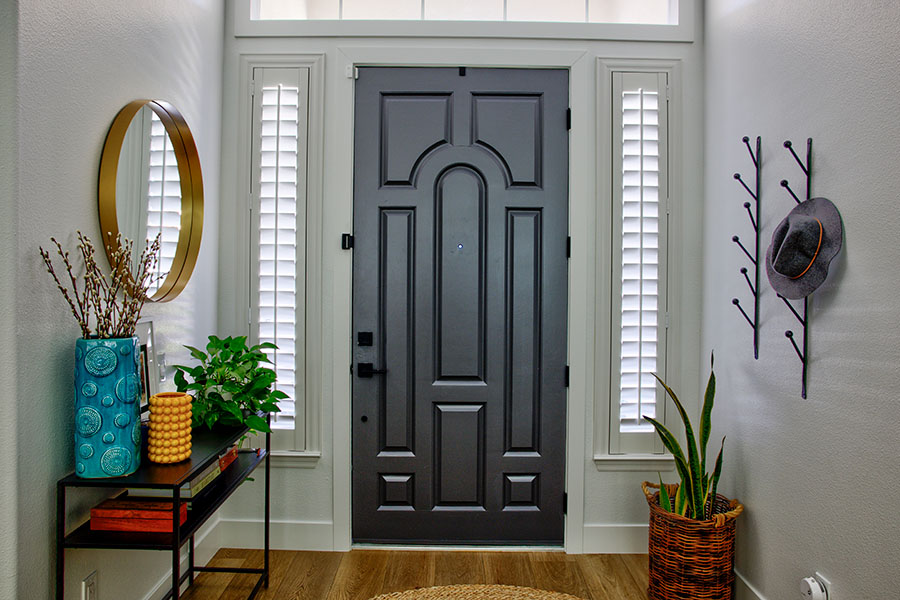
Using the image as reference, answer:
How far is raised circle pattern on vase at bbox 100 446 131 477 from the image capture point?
1.58 meters

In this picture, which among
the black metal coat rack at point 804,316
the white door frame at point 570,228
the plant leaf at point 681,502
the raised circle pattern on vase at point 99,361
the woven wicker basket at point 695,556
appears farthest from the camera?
the white door frame at point 570,228

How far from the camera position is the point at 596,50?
2.77 m

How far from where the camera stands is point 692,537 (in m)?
2.18

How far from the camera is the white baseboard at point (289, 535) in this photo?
9.05 feet

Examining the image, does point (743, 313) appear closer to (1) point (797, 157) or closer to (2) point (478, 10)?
(1) point (797, 157)

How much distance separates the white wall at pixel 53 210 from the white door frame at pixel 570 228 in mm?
856

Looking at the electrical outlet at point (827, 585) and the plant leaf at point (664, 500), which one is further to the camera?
the plant leaf at point (664, 500)

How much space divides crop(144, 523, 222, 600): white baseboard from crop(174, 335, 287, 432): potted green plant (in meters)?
0.67

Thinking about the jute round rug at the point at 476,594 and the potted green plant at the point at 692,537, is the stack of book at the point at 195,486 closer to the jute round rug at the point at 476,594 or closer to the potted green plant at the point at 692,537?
the jute round rug at the point at 476,594

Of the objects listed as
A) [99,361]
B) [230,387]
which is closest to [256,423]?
[230,387]

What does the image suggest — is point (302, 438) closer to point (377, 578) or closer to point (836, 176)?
point (377, 578)

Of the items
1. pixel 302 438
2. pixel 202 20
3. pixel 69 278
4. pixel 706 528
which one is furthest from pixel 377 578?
pixel 202 20

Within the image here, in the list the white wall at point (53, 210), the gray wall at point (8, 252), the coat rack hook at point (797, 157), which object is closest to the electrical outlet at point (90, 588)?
the white wall at point (53, 210)

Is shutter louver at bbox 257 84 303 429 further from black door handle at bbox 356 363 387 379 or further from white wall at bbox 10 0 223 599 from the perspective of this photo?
white wall at bbox 10 0 223 599
